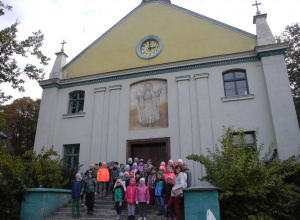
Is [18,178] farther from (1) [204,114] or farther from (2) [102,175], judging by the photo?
(1) [204,114]

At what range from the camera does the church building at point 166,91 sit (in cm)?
1311

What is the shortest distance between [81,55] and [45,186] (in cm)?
984

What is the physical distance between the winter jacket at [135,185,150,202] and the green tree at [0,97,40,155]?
26.1 metres

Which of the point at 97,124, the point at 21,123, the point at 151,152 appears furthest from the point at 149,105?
the point at 21,123

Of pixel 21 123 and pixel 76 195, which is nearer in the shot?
pixel 76 195

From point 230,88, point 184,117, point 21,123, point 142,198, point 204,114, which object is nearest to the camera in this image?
point 142,198

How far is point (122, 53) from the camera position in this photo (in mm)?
17016

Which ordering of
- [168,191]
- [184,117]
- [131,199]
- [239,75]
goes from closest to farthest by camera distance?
[168,191]
[131,199]
[184,117]
[239,75]

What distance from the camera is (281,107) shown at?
1252cm

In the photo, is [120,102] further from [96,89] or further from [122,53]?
[122,53]

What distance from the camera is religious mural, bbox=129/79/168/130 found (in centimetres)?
1452

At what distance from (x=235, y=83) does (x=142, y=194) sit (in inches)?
325

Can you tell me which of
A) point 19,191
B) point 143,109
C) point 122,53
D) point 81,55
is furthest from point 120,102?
point 19,191

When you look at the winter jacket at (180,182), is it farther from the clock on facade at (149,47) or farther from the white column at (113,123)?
the clock on facade at (149,47)
